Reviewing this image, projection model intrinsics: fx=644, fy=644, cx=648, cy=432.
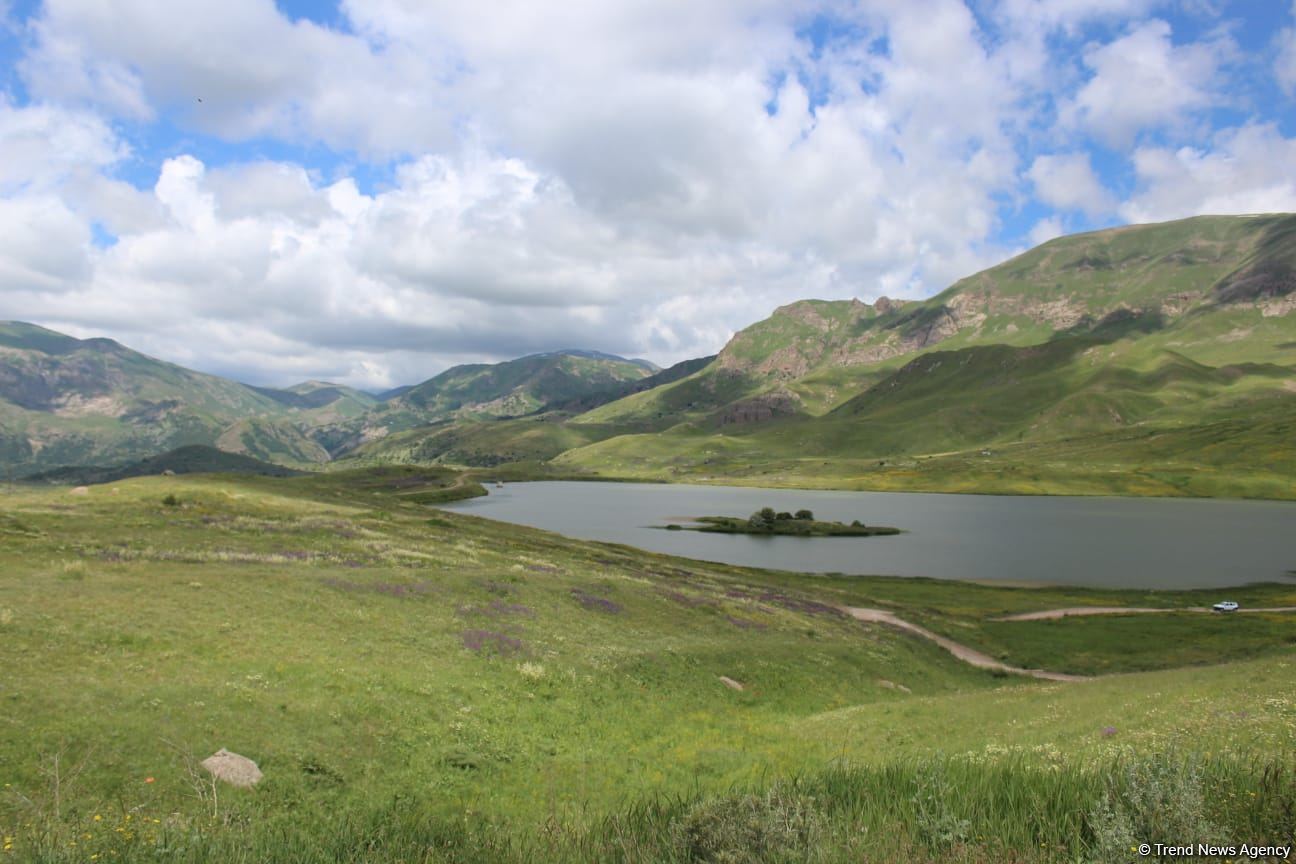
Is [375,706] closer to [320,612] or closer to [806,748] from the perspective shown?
[320,612]

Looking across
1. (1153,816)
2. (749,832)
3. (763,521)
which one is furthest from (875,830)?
(763,521)

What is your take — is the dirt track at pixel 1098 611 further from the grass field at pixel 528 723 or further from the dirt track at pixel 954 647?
the dirt track at pixel 954 647

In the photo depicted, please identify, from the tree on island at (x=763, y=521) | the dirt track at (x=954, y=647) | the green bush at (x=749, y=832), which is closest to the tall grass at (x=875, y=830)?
the green bush at (x=749, y=832)

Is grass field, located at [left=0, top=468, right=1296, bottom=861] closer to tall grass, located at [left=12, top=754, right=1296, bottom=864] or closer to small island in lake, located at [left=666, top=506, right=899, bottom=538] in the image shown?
tall grass, located at [left=12, top=754, right=1296, bottom=864]

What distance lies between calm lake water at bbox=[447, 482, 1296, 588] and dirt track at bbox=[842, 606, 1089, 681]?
43.5 m

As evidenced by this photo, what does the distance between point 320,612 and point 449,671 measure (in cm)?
928

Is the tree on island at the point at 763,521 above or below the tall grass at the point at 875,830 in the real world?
below

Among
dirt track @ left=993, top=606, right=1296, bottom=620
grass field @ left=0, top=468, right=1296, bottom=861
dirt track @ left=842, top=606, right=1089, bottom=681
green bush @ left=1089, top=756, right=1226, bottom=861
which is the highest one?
green bush @ left=1089, top=756, right=1226, bottom=861

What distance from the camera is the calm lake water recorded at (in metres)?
106

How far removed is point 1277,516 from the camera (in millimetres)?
163000

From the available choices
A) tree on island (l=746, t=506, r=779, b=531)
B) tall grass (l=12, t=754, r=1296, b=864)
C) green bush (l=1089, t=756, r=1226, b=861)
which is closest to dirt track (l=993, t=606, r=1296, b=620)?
tall grass (l=12, t=754, r=1296, b=864)

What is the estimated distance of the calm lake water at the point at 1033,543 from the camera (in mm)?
105562

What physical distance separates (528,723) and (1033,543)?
137371mm

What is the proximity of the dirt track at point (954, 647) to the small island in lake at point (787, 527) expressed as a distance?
283ft
